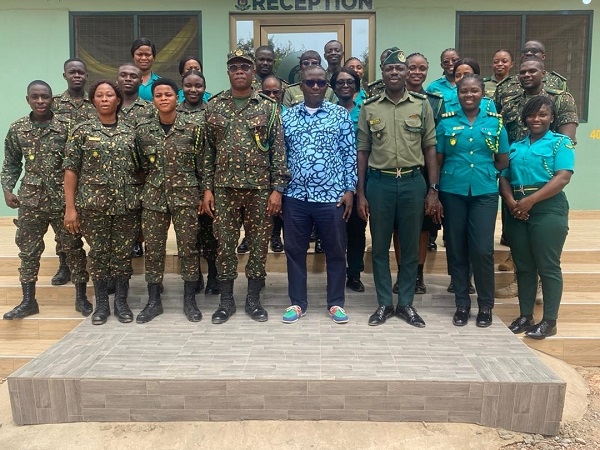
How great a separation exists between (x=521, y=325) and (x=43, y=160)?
4.03 meters

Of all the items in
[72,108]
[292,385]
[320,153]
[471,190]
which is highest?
[72,108]

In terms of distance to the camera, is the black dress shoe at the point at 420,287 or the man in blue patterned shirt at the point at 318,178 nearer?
the man in blue patterned shirt at the point at 318,178

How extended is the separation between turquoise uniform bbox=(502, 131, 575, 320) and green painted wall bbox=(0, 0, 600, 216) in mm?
3753

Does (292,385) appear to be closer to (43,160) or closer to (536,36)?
(43,160)

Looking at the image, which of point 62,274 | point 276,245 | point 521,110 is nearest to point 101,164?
point 62,274

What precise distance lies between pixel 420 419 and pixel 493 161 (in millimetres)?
1944

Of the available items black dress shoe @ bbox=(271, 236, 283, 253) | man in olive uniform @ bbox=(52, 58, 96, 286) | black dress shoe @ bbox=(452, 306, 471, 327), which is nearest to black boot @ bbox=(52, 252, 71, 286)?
man in olive uniform @ bbox=(52, 58, 96, 286)

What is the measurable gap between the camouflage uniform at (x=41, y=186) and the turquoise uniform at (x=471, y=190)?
2.93 metres

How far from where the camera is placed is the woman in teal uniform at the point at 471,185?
3.87 meters

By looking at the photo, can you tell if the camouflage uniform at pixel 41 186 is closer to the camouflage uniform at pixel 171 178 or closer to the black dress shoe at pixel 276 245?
the camouflage uniform at pixel 171 178

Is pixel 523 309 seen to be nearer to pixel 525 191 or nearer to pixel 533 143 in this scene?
pixel 525 191

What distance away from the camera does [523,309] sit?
4203mm

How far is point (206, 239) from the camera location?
453cm

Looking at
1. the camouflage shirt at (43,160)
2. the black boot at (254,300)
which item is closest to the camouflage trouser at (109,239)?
the camouflage shirt at (43,160)
